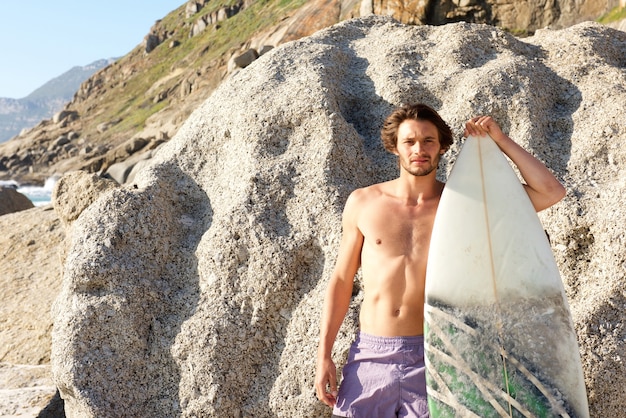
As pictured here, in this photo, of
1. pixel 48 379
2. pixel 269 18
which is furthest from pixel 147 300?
pixel 269 18

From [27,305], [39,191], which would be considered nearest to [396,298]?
[27,305]

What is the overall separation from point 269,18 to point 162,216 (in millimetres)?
46357

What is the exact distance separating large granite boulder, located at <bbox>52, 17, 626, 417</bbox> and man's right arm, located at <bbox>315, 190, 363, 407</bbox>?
1.22ft

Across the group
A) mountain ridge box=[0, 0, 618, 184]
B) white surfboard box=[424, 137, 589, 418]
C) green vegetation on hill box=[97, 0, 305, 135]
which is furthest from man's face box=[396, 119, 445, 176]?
green vegetation on hill box=[97, 0, 305, 135]

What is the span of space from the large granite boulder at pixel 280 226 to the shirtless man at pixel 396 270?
45 centimetres

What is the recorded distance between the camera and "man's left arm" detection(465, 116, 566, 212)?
3.05m

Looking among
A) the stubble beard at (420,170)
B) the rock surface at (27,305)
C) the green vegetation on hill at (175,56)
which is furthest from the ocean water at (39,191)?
the stubble beard at (420,170)

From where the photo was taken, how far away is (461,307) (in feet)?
9.87

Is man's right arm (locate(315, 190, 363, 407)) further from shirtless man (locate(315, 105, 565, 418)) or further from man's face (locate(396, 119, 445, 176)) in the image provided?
man's face (locate(396, 119, 445, 176))

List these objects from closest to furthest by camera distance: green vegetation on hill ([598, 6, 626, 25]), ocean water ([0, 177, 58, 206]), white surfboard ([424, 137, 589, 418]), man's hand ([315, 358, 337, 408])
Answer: white surfboard ([424, 137, 589, 418]) < man's hand ([315, 358, 337, 408]) < green vegetation on hill ([598, 6, 626, 25]) < ocean water ([0, 177, 58, 206])

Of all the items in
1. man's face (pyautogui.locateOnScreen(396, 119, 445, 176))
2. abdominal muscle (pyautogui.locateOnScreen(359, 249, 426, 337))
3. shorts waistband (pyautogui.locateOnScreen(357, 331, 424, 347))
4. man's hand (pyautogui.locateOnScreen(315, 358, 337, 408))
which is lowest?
man's hand (pyautogui.locateOnScreen(315, 358, 337, 408))

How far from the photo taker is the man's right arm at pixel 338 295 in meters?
3.17

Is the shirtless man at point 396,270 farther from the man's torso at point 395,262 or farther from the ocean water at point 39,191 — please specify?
the ocean water at point 39,191

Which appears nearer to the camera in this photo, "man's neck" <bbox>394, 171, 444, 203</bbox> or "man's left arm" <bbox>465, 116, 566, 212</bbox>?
"man's left arm" <bbox>465, 116, 566, 212</bbox>
